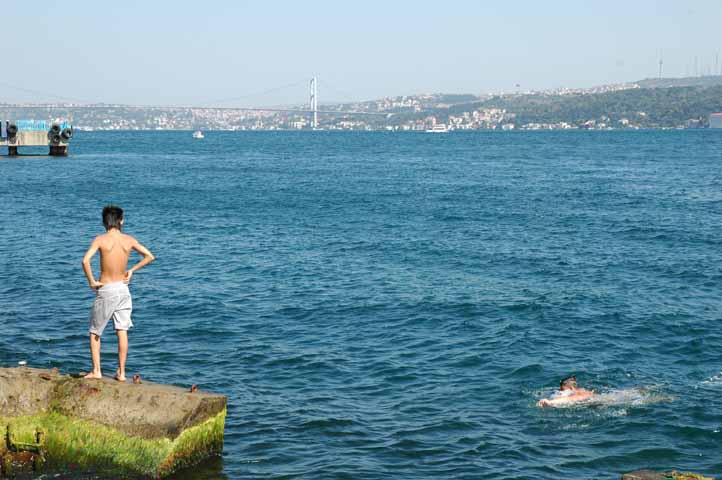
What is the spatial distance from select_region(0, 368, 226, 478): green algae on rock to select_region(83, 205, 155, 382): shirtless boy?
0.42m

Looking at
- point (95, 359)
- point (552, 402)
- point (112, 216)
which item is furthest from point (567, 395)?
point (112, 216)

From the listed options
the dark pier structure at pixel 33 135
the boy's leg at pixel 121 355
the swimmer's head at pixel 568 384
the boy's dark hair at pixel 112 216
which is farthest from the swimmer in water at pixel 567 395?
the dark pier structure at pixel 33 135

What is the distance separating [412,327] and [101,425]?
9501 mm

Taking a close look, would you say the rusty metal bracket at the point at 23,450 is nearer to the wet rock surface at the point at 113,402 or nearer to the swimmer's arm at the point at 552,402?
the wet rock surface at the point at 113,402

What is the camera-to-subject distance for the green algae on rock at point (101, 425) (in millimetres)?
9844

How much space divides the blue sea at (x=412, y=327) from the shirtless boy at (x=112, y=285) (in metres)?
1.90

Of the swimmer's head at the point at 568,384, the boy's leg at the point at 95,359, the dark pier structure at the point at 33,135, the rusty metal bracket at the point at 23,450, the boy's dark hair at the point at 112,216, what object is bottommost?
the swimmer's head at the point at 568,384

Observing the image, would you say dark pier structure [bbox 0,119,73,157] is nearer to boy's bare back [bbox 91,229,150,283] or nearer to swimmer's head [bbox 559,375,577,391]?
swimmer's head [bbox 559,375,577,391]

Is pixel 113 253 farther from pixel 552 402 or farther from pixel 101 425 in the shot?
pixel 552 402

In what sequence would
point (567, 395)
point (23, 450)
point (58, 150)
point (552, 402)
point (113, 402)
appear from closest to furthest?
point (113, 402)
point (23, 450)
point (552, 402)
point (567, 395)
point (58, 150)

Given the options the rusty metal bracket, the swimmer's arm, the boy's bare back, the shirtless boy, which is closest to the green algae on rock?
the rusty metal bracket

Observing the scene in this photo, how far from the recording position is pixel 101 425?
32.7 ft

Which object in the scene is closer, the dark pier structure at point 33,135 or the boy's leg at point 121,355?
the boy's leg at point 121,355

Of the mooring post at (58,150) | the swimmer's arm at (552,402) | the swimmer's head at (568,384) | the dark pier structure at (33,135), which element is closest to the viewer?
the swimmer's arm at (552,402)
